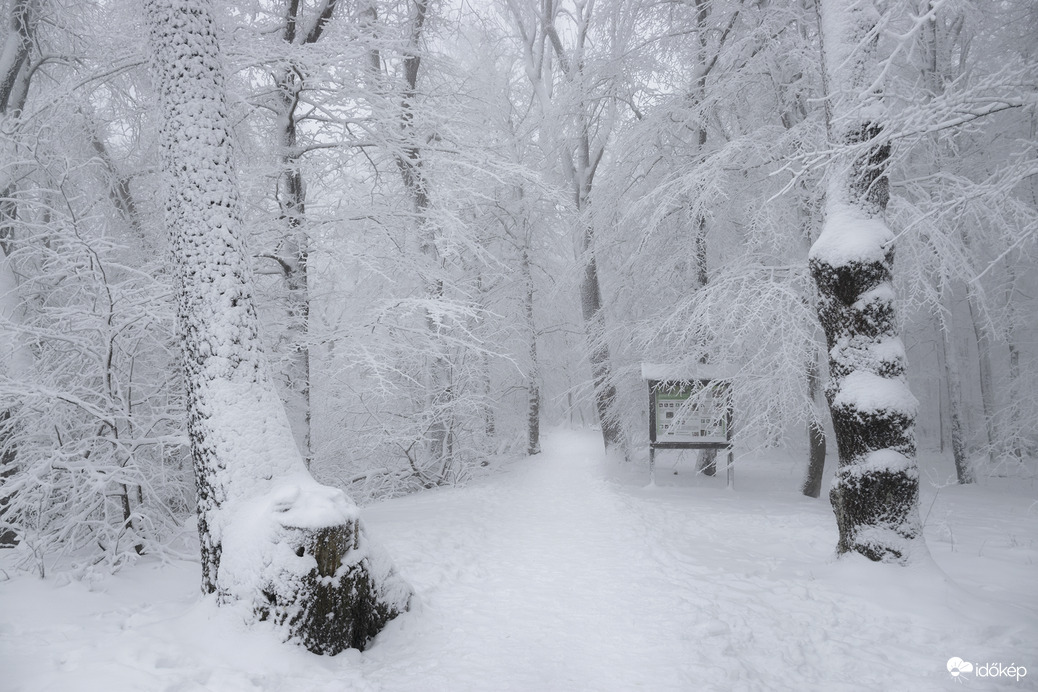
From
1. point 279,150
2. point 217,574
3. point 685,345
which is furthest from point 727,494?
point 279,150

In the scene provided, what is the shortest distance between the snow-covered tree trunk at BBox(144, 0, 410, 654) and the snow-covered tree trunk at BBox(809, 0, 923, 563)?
4.23m

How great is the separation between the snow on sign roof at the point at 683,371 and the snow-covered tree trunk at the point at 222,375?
22.9ft

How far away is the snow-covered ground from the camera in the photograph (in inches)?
137

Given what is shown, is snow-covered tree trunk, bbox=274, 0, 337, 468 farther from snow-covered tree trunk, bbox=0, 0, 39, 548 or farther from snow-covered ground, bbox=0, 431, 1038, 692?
snow-covered tree trunk, bbox=0, 0, 39, 548

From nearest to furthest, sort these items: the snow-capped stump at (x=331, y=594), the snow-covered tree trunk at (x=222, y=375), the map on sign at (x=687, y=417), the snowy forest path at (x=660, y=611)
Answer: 1. the snowy forest path at (x=660, y=611)
2. the snow-capped stump at (x=331, y=594)
3. the snow-covered tree trunk at (x=222, y=375)
4. the map on sign at (x=687, y=417)

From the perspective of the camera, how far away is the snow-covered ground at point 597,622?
3.47 m

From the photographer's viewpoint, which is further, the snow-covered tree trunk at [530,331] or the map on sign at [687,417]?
the snow-covered tree trunk at [530,331]

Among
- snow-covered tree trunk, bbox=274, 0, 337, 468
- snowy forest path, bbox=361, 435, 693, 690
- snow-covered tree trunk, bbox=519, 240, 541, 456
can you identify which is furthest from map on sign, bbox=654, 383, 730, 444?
snow-covered tree trunk, bbox=274, 0, 337, 468

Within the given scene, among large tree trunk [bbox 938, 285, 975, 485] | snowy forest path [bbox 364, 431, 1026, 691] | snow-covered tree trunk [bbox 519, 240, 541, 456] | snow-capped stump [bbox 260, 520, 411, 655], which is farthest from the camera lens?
snow-covered tree trunk [bbox 519, 240, 541, 456]

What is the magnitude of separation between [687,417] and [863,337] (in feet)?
18.5

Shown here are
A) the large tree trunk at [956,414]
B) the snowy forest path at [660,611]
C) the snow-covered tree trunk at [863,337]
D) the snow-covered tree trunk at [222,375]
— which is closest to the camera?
the snowy forest path at [660,611]

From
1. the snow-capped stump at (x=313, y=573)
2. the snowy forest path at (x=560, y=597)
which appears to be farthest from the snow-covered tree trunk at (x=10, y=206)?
the snowy forest path at (x=560, y=597)

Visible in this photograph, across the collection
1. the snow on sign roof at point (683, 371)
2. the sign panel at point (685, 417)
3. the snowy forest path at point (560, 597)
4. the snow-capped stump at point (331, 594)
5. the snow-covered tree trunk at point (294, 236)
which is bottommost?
the snowy forest path at point (560, 597)

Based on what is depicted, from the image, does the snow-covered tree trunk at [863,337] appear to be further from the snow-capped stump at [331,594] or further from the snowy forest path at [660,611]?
the snow-capped stump at [331,594]
